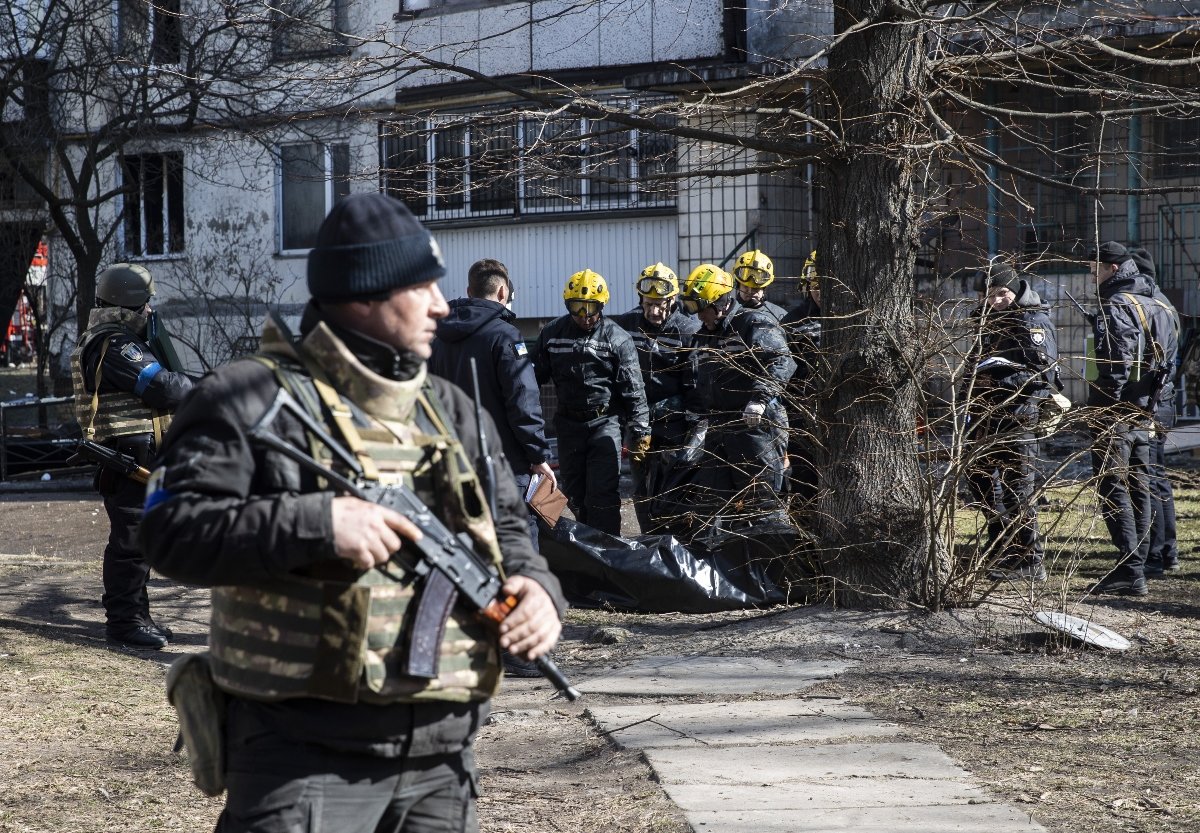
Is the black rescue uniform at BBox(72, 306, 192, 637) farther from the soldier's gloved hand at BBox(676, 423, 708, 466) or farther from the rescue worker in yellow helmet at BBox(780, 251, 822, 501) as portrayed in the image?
the soldier's gloved hand at BBox(676, 423, 708, 466)

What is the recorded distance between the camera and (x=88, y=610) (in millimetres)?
8852

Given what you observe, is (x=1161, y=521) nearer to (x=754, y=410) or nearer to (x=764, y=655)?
(x=754, y=410)

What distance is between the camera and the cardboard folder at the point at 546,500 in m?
7.89

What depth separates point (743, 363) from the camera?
8.81m

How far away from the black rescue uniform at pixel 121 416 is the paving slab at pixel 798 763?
350 cm

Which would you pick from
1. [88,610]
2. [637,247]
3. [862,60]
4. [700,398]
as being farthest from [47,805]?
[637,247]

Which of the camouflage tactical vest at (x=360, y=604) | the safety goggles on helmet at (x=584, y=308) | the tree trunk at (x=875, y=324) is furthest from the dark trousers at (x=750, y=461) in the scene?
the camouflage tactical vest at (x=360, y=604)

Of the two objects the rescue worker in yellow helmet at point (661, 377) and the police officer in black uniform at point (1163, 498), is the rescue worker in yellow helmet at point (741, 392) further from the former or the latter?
the police officer in black uniform at point (1163, 498)

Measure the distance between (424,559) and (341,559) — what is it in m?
0.18

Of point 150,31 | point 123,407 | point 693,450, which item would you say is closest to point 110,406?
point 123,407

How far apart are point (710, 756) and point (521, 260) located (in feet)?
53.9

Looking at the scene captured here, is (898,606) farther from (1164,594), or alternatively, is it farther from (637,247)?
(637,247)

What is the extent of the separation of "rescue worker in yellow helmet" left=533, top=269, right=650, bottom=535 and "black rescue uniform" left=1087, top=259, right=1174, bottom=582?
3.00 meters

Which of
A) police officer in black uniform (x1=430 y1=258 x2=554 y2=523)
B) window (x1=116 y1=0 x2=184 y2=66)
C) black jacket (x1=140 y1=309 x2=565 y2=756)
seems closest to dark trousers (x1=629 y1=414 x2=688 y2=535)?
police officer in black uniform (x1=430 y1=258 x2=554 y2=523)
